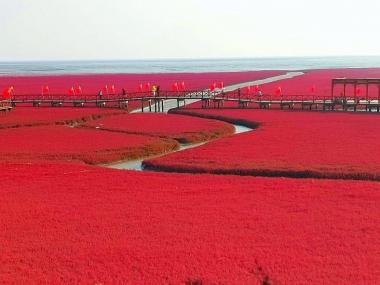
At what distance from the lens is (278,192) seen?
72.6ft

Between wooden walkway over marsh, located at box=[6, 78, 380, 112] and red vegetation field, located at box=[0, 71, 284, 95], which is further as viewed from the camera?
red vegetation field, located at box=[0, 71, 284, 95]

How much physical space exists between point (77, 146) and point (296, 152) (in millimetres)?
12990

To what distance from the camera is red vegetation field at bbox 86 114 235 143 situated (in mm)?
38688

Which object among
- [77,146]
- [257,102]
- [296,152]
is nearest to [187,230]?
[296,152]

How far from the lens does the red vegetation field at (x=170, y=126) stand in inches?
1523

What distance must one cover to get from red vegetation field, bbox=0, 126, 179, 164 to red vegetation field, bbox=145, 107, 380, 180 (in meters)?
2.77

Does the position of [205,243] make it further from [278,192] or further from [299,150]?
[299,150]

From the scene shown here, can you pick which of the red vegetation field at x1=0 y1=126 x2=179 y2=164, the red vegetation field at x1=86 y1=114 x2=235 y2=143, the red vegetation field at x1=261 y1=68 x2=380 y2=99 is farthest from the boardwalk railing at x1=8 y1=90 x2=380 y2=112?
the red vegetation field at x1=0 y1=126 x2=179 y2=164

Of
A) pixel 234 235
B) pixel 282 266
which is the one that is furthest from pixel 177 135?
pixel 282 266

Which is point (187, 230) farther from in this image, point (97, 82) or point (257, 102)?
point (97, 82)

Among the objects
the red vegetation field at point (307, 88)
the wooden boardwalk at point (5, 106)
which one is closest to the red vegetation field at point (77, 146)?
the wooden boardwalk at point (5, 106)

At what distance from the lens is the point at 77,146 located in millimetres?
34062

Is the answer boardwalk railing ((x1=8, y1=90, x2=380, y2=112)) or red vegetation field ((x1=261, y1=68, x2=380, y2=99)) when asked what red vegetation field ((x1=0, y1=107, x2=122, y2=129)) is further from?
red vegetation field ((x1=261, y1=68, x2=380, y2=99))

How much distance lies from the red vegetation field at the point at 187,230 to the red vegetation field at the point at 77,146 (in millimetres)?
5896
